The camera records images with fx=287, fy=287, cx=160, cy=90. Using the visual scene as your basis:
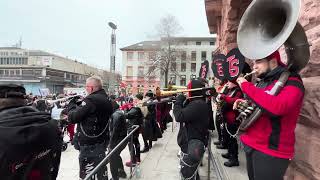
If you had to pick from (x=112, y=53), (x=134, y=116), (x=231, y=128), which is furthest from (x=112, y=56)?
(x=231, y=128)

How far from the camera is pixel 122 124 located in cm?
531

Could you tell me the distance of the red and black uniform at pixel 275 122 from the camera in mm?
1942

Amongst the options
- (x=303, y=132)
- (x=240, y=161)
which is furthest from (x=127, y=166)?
(x=303, y=132)

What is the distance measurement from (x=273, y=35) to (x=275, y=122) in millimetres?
697

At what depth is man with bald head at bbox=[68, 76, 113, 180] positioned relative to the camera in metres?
3.86

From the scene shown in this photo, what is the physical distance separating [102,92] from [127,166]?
1188 mm

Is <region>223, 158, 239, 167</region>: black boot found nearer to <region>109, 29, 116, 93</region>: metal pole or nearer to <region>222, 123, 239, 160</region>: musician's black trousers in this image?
<region>222, 123, 239, 160</region>: musician's black trousers

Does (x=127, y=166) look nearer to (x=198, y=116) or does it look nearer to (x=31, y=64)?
(x=198, y=116)

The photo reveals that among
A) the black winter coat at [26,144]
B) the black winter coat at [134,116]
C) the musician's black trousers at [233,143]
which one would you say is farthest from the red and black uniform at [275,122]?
the black winter coat at [134,116]

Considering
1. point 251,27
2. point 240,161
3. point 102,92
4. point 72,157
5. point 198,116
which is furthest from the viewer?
point 72,157

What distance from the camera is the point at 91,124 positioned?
3.96 metres

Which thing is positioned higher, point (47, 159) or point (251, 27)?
point (251, 27)

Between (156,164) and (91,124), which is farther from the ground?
(91,124)

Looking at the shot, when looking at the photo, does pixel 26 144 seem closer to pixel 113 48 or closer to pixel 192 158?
pixel 192 158
